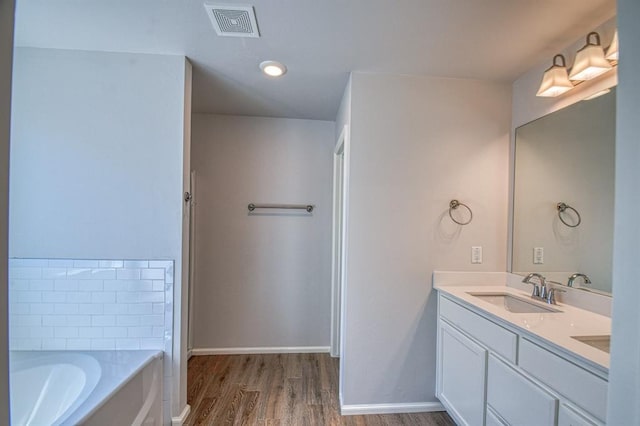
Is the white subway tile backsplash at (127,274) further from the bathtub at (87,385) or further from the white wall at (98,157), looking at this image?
the bathtub at (87,385)

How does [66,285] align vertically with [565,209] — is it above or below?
below

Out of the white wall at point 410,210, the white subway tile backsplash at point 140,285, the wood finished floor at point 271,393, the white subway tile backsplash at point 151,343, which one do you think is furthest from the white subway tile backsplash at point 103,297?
the white wall at point 410,210

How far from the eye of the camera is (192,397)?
2137 mm

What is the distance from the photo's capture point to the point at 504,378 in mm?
1349

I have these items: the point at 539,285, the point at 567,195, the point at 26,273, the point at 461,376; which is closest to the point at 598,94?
the point at 567,195

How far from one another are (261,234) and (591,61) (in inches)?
102

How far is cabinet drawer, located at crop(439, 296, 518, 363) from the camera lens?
132 cm

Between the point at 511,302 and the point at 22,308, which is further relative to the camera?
the point at 511,302

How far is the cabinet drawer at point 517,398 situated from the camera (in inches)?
44.1

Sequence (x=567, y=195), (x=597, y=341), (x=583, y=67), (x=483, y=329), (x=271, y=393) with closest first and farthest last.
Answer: (x=597, y=341) → (x=583, y=67) → (x=483, y=329) → (x=567, y=195) → (x=271, y=393)

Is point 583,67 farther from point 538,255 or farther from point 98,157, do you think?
point 98,157

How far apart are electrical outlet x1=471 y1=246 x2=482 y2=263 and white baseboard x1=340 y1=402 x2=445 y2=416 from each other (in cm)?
105

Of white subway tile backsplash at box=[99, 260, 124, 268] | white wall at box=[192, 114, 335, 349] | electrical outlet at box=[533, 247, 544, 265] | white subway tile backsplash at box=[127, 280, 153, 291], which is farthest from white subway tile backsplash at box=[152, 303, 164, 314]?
electrical outlet at box=[533, 247, 544, 265]

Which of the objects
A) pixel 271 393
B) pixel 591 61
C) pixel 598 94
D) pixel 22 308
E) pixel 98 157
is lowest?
pixel 271 393
